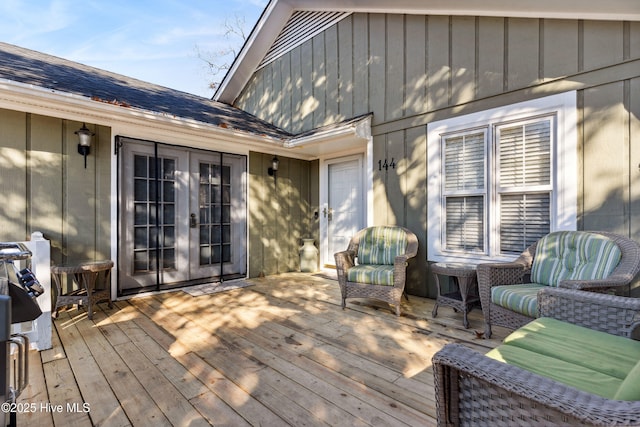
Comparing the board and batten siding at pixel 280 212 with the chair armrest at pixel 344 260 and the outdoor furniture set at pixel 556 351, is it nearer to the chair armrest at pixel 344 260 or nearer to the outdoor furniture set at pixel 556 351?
the chair armrest at pixel 344 260

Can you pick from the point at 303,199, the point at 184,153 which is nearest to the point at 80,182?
the point at 184,153

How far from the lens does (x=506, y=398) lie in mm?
943

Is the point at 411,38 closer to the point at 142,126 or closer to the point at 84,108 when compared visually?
the point at 142,126

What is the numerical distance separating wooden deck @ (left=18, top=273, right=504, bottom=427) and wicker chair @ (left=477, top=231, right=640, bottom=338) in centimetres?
26

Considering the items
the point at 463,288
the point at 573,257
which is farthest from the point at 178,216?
the point at 573,257

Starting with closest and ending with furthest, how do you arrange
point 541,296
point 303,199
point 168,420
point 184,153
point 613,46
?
point 168,420, point 541,296, point 613,46, point 184,153, point 303,199

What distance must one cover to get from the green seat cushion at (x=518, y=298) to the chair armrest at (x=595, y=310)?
0.36 meters

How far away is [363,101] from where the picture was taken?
15.7 ft

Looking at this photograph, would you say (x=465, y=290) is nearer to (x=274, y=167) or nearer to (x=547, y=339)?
(x=547, y=339)

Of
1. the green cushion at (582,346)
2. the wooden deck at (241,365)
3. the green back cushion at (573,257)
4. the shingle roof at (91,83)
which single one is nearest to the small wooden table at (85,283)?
the wooden deck at (241,365)

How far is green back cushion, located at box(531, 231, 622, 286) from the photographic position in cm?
244

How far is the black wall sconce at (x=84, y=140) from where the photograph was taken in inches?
141

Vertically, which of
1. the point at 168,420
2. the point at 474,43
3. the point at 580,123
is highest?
the point at 474,43

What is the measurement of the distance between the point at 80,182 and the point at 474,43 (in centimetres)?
501
